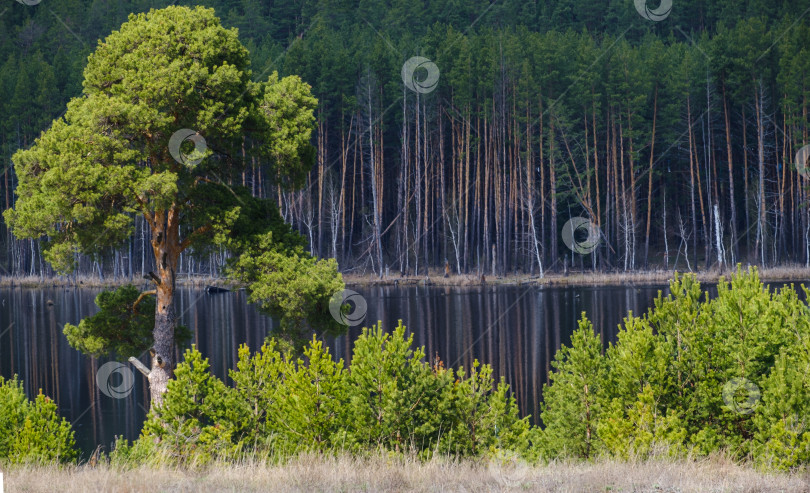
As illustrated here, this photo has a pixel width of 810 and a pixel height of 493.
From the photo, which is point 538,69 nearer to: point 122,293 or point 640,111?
point 640,111

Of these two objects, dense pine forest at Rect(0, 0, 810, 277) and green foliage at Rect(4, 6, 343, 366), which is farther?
dense pine forest at Rect(0, 0, 810, 277)

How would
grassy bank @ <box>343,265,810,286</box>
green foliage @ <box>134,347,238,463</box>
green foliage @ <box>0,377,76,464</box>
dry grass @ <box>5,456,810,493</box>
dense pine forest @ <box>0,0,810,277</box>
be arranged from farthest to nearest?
dense pine forest @ <box>0,0,810,277</box>
grassy bank @ <box>343,265,810,286</box>
green foliage @ <box>0,377,76,464</box>
green foliage @ <box>134,347,238,463</box>
dry grass @ <box>5,456,810,493</box>

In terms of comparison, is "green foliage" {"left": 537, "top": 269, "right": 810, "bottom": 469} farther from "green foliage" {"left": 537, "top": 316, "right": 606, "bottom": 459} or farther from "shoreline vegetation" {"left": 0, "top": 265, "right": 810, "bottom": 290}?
"shoreline vegetation" {"left": 0, "top": 265, "right": 810, "bottom": 290}

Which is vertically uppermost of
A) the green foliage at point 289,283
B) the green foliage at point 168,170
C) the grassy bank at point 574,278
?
the green foliage at point 168,170

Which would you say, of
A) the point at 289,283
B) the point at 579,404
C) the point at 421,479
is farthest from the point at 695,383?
the point at 289,283

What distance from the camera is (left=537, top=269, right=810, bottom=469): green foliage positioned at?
33.4 feet

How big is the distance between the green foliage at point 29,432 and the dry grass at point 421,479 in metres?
1.90

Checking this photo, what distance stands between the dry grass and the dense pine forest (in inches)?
1781

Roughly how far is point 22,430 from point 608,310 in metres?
26.4

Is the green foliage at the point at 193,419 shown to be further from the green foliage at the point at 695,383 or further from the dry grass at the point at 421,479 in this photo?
the green foliage at the point at 695,383

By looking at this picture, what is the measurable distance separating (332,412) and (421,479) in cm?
290

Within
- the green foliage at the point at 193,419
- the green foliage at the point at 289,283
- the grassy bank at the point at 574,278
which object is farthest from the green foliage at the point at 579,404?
the grassy bank at the point at 574,278

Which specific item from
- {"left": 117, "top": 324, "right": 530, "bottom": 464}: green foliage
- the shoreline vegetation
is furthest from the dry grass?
the shoreline vegetation

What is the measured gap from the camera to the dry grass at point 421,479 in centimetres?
788
